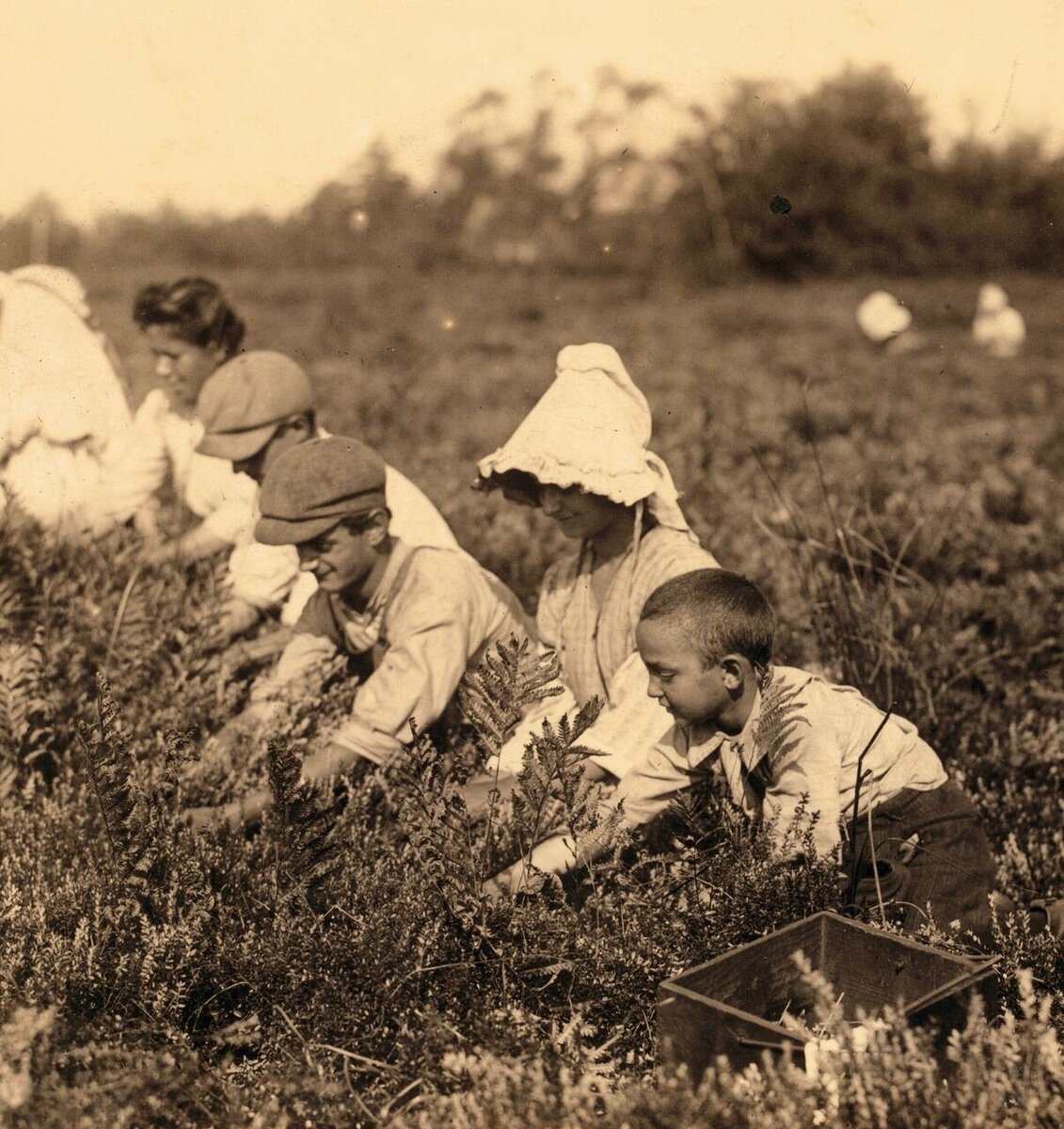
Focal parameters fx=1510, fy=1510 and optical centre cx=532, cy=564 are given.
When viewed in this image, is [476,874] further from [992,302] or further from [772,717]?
[992,302]

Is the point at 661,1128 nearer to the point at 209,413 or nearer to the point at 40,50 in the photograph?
the point at 209,413

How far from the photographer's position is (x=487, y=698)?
2973 mm

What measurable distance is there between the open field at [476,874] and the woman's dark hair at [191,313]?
102 cm

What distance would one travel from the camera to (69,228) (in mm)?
16922

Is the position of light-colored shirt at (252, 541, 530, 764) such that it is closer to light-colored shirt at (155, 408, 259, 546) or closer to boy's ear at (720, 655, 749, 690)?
boy's ear at (720, 655, 749, 690)

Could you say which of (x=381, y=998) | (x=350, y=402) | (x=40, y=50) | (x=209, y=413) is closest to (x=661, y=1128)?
(x=381, y=998)

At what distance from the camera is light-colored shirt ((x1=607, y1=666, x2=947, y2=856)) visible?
11.0 feet

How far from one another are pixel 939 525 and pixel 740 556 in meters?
0.86

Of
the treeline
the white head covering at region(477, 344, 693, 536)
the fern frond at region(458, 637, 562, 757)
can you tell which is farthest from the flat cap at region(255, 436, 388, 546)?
the treeline

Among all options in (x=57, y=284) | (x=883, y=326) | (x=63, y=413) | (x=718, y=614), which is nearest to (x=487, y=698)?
(x=718, y=614)

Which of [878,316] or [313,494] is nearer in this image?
[313,494]

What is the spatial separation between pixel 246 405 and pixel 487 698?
2.62 meters

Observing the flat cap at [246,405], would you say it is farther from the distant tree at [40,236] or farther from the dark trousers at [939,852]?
the distant tree at [40,236]

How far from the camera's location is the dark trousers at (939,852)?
3570 millimetres
